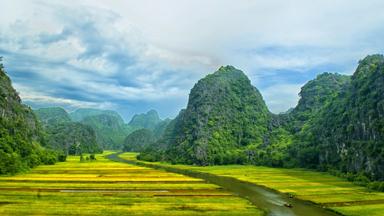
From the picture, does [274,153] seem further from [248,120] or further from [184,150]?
[248,120]

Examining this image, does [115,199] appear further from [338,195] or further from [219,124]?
[219,124]

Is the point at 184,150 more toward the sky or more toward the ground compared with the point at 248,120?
more toward the ground

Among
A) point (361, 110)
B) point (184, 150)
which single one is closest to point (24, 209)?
point (361, 110)

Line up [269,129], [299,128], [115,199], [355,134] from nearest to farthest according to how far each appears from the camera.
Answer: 1. [115,199]
2. [355,134]
3. [299,128]
4. [269,129]

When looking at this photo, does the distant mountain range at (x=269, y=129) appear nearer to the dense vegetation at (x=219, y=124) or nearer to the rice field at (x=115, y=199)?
the dense vegetation at (x=219, y=124)

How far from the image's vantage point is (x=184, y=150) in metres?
158

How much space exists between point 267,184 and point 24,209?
150ft

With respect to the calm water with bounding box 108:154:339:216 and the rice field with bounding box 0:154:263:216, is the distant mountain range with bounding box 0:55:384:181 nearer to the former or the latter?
the rice field with bounding box 0:154:263:216

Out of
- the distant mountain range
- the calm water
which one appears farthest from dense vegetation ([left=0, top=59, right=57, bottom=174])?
the calm water

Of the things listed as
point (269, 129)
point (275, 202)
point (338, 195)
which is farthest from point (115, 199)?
point (269, 129)

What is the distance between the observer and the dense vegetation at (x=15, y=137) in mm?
86394

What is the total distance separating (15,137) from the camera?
366 ft

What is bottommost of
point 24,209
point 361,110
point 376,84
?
point 24,209

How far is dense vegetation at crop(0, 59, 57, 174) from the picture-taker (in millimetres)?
86394
